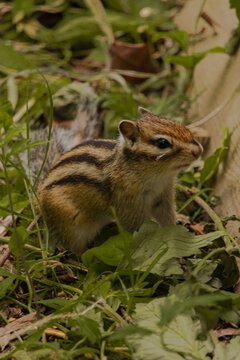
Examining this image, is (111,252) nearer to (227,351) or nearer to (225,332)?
(225,332)

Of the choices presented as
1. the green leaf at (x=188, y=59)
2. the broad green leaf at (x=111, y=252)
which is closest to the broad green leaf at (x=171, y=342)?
the broad green leaf at (x=111, y=252)

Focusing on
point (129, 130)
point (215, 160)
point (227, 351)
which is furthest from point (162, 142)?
point (227, 351)

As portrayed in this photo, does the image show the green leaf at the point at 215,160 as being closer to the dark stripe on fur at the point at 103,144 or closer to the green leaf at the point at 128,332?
the dark stripe on fur at the point at 103,144

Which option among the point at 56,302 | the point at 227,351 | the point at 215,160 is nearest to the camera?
the point at 227,351

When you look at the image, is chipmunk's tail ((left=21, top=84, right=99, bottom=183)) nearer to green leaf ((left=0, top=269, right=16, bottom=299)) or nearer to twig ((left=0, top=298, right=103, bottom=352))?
green leaf ((left=0, top=269, right=16, bottom=299))

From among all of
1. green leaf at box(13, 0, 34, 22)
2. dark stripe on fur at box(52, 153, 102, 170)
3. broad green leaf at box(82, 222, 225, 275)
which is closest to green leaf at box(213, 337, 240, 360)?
broad green leaf at box(82, 222, 225, 275)

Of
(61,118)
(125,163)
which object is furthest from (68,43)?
(125,163)
